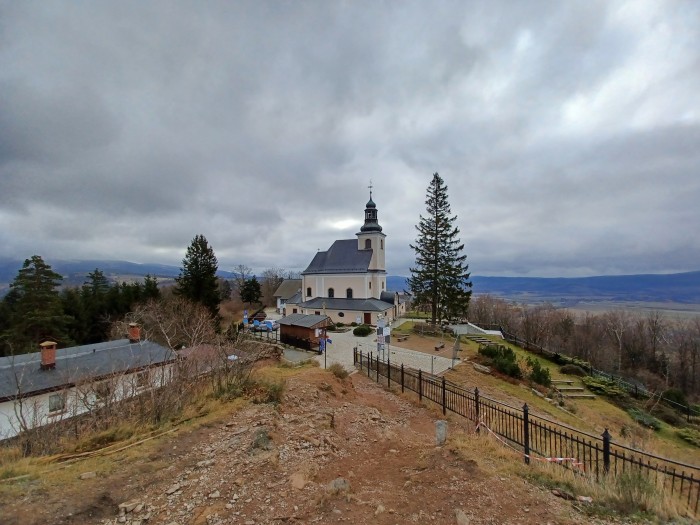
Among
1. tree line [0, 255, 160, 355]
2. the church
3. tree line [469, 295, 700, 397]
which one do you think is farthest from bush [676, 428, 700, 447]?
tree line [0, 255, 160, 355]

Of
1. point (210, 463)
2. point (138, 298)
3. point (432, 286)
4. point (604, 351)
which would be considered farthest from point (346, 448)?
point (604, 351)

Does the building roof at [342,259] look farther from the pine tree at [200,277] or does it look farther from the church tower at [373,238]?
the pine tree at [200,277]

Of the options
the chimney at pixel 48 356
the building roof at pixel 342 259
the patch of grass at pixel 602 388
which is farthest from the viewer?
the building roof at pixel 342 259

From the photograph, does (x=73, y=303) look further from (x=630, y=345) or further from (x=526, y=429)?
(x=630, y=345)

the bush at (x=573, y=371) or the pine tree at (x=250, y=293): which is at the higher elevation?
the pine tree at (x=250, y=293)

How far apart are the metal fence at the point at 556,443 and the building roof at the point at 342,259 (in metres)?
21.7

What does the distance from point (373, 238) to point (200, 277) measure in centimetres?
1991

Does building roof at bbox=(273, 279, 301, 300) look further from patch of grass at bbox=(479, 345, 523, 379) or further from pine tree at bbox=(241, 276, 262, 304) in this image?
patch of grass at bbox=(479, 345, 523, 379)

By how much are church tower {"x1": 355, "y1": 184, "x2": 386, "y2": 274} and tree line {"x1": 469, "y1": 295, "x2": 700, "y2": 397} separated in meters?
19.8

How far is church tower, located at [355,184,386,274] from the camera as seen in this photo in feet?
137

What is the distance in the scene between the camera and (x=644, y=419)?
63.0 ft

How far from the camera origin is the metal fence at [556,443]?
20.5 feet

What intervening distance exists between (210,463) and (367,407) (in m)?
6.00

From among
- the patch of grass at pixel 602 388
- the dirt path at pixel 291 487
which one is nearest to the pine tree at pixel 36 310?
the dirt path at pixel 291 487
